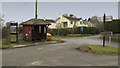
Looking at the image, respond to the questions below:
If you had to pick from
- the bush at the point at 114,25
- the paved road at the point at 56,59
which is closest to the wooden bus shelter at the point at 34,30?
the paved road at the point at 56,59

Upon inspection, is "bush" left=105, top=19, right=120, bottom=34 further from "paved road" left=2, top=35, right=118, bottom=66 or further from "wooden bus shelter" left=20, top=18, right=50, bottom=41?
"paved road" left=2, top=35, right=118, bottom=66

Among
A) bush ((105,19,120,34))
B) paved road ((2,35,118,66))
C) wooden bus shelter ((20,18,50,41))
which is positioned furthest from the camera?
bush ((105,19,120,34))

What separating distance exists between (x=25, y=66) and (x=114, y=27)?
2004cm

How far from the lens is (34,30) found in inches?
600

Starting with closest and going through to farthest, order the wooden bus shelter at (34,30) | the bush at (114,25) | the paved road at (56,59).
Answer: the paved road at (56,59)
the wooden bus shelter at (34,30)
the bush at (114,25)

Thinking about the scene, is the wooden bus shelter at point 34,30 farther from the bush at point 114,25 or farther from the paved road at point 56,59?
the bush at point 114,25

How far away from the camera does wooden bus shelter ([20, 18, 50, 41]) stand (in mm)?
14479

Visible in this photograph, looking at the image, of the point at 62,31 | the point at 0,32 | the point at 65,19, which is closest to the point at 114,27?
the point at 62,31

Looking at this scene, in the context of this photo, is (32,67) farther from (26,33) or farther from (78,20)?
(78,20)

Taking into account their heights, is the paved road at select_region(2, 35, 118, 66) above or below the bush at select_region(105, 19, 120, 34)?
below

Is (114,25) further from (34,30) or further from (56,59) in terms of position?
(56,59)

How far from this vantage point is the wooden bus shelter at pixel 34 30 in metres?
14.5

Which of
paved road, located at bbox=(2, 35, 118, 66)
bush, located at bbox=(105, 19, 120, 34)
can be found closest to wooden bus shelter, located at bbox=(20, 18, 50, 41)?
paved road, located at bbox=(2, 35, 118, 66)

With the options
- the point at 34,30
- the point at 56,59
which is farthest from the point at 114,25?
the point at 56,59
